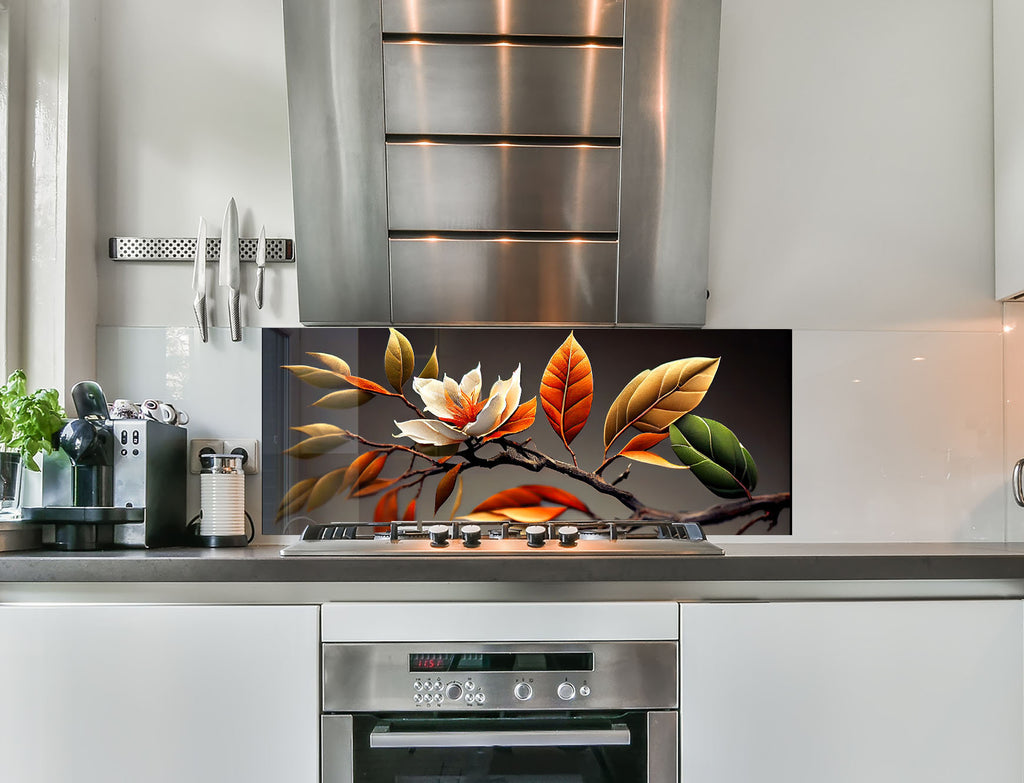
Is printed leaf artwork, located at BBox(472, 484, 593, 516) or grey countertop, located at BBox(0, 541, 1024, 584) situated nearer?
grey countertop, located at BBox(0, 541, 1024, 584)

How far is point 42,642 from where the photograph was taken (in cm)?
145

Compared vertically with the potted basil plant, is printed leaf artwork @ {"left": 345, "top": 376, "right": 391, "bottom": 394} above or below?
above

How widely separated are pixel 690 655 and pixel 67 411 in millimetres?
1497

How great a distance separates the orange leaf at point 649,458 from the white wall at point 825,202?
0.31m

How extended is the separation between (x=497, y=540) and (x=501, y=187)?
2.65 ft

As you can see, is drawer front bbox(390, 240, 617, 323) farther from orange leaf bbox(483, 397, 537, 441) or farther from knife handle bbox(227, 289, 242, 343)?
knife handle bbox(227, 289, 242, 343)

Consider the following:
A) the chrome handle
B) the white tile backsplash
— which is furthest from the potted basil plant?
the chrome handle

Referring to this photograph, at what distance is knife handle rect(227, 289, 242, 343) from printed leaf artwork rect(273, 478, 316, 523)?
1.28 ft

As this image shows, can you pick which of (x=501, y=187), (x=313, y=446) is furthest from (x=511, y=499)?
(x=501, y=187)

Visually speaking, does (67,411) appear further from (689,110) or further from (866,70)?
(866,70)

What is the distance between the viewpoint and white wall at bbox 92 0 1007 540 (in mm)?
2031

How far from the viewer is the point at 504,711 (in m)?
1.46

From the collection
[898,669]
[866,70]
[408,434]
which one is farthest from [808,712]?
[866,70]

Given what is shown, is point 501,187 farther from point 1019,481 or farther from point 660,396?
point 1019,481
